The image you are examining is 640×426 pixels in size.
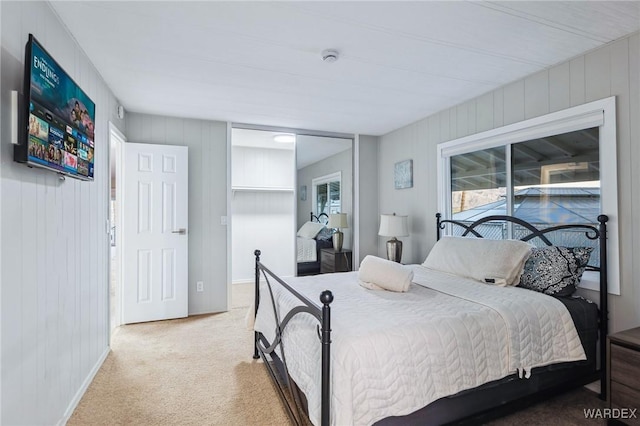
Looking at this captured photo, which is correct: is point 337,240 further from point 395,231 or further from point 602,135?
point 602,135

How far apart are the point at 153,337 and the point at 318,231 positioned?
7.86 feet

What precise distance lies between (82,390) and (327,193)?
342 centimetres

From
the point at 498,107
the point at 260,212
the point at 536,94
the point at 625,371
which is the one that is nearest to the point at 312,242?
the point at 260,212

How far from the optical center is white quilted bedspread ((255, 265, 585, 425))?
1414 millimetres

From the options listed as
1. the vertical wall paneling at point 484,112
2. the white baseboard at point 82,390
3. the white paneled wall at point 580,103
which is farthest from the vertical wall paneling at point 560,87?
the white baseboard at point 82,390

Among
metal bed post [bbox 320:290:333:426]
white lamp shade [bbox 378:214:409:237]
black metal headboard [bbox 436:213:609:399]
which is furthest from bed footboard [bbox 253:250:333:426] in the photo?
black metal headboard [bbox 436:213:609:399]

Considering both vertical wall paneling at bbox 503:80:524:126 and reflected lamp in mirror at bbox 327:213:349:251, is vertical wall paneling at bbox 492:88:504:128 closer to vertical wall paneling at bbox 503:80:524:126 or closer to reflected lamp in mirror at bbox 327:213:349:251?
vertical wall paneling at bbox 503:80:524:126

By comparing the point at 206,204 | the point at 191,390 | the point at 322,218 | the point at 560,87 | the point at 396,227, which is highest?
the point at 560,87

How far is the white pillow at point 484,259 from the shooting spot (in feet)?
7.79

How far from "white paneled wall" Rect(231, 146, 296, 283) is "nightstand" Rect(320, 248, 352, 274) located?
2.13 ft

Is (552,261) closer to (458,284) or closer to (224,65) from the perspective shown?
(458,284)

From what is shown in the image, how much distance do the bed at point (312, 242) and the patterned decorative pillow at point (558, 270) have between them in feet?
9.04

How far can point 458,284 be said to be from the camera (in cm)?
244

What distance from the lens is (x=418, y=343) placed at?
5.07 feet
